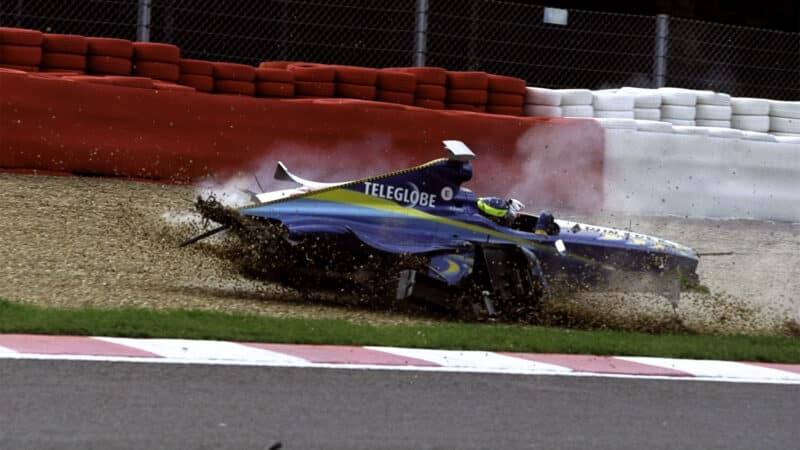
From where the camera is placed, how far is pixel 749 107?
16.2 m

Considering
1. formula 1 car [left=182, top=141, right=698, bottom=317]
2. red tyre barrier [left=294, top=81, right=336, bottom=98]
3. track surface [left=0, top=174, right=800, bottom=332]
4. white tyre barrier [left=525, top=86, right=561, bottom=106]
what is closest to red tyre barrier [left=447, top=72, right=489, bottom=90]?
white tyre barrier [left=525, top=86, right=561, bottom=106]

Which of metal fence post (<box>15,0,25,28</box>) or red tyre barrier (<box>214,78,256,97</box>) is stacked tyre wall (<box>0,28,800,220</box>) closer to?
red tyre barrier (<box>214,78,256,97</box>)

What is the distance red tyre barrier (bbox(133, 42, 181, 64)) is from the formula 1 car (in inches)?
168

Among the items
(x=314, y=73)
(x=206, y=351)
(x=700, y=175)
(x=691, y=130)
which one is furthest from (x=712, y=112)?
(x=206, y=351)

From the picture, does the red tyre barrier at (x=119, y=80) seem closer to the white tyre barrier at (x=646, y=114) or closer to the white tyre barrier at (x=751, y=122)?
the white tyre barrier at (x=646, y=114)

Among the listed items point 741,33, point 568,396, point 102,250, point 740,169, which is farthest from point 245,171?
point 741,33

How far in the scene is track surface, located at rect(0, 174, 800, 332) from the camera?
31.4ft

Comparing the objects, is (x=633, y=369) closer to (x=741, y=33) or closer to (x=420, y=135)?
(x=420, y=135)

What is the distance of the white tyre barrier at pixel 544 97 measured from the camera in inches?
604

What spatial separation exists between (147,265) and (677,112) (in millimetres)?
7389

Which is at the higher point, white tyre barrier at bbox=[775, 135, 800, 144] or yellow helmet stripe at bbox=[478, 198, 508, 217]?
white tyre barrier at bbox=[775, 135, 800, 144]

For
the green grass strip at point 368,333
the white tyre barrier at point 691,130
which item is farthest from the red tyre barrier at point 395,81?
the green grass strip at point 368,333

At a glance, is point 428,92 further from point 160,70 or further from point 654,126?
point 160,70

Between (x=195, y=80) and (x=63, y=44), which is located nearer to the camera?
(x=63, y=44)
